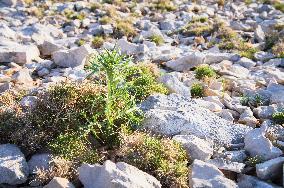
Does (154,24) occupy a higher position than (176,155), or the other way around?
(176,155)

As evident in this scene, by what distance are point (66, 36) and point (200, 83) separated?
6.52 m

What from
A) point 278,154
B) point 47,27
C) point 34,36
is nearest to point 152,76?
point 278,154

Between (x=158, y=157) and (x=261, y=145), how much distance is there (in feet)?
5.51

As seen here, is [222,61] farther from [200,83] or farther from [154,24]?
[154,24]

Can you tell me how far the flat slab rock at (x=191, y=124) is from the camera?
802 centimetres

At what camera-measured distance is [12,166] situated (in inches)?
278

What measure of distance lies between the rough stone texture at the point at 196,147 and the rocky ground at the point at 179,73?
0.05 feet

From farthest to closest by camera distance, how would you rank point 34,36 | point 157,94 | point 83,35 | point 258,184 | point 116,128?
point 83,35 → point 34,36 → point 157,94 → point 116,128 → point 258,184

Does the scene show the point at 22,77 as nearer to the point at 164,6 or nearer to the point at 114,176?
the point at 114,176

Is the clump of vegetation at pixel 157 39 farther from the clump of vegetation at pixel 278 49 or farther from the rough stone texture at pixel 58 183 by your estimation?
the rough stone texture at pixel 58 183

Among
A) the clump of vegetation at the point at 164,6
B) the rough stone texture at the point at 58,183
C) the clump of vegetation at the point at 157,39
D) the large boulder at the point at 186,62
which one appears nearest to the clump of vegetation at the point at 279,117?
the large boulder at the point at 186,62

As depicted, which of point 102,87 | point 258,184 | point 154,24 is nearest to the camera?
point 258,184

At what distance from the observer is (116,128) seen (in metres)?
7.92

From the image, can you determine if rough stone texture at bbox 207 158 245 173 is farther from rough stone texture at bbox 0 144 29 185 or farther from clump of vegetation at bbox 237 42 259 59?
clump of vegetation at bbox 237 42 259 59
